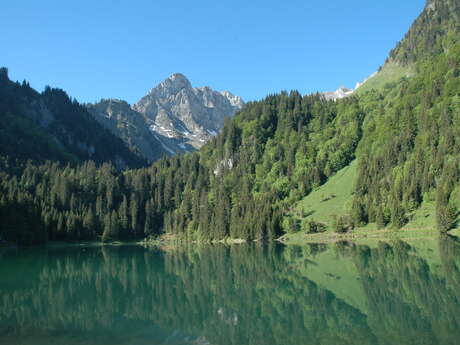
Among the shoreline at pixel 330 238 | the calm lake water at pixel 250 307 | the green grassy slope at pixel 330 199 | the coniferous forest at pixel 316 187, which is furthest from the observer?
the green grassy slope at pixel 330 199

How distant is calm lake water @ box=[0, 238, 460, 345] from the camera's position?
2460 centimetres

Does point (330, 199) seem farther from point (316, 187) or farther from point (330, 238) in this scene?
point (330, 238)

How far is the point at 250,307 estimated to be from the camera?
33062mm

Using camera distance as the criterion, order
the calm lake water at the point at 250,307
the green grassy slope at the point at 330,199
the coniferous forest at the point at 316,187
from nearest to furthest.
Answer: the calm lake water at the point at 250,307, the coniferous forest at the point at 316,187, the green grassy slope at the point at 330,199

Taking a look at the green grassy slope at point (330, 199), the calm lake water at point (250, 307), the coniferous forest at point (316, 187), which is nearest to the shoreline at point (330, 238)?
the coniferous forest at point (316, 187)

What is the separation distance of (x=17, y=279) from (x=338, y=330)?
45.1 meters

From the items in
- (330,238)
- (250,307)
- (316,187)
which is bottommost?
(250,307)

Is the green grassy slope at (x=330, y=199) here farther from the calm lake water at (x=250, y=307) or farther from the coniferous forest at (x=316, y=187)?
the calm lake water at (x=250, y=307)

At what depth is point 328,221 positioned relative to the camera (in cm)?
13588

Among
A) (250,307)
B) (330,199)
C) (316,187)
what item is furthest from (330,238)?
(250,307)

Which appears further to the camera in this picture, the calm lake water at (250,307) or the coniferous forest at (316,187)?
the coniferous forest at (316,187)

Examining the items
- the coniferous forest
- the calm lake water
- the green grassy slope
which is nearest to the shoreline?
the coniferous forest

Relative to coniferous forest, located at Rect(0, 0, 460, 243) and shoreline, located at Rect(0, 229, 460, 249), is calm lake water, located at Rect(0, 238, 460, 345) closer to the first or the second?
shoreline, located at Rect(0, 229, 460, 249)

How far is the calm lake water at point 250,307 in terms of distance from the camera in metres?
24.6
